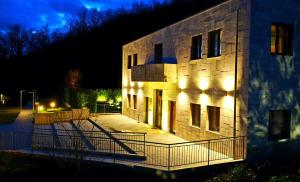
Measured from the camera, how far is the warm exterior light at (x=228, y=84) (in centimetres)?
1220

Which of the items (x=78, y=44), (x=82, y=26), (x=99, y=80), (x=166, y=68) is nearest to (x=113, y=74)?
(x=99, y=80)

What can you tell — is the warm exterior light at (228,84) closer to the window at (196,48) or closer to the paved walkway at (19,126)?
the window at (196,48)

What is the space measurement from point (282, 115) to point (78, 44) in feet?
155

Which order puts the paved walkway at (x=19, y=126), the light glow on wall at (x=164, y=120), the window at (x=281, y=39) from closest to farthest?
the window at (x=281, y=39)
the light glow on wall at (x=164, y=120)
the paved walkway at (x=19, y=126)

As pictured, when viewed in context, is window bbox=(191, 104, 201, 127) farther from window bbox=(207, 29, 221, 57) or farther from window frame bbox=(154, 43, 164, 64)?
window frame bbox=(154, 43, 164, 64)

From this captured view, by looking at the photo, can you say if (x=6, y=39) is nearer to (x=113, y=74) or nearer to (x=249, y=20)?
(x=113, y=74)

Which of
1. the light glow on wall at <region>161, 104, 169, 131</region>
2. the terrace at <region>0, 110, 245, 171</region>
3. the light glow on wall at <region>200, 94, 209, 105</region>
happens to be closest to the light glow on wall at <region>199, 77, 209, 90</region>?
the light glow on wall at <region>200, 94, 209, 105</region>

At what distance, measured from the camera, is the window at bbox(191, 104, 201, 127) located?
584 inches

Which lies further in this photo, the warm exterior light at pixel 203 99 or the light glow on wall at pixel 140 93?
the light glow on wall at pixel 140 93

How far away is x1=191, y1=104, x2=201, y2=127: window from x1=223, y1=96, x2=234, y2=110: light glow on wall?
7.82 feet

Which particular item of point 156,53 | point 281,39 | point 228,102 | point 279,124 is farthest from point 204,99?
point 156,53

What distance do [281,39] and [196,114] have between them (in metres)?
5.13

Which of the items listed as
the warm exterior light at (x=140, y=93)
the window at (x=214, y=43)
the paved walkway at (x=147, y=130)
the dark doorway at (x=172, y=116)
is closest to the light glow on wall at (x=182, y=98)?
the dark doorway at (x=172, y=116)

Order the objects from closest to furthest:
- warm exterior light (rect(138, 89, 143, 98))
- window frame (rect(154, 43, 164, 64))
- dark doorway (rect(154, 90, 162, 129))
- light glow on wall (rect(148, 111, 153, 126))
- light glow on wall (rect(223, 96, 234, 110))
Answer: light glow on wall (rect(223, 96, 234, 110)) → dark doorway (rect(154, 90, 162, 129)) → window frame (rect(154, 43, 164, 64)) → light glow on wall (rect(148, 111, 153, 126)) → warm exterior light (rect(138, 89, 143, 98))
